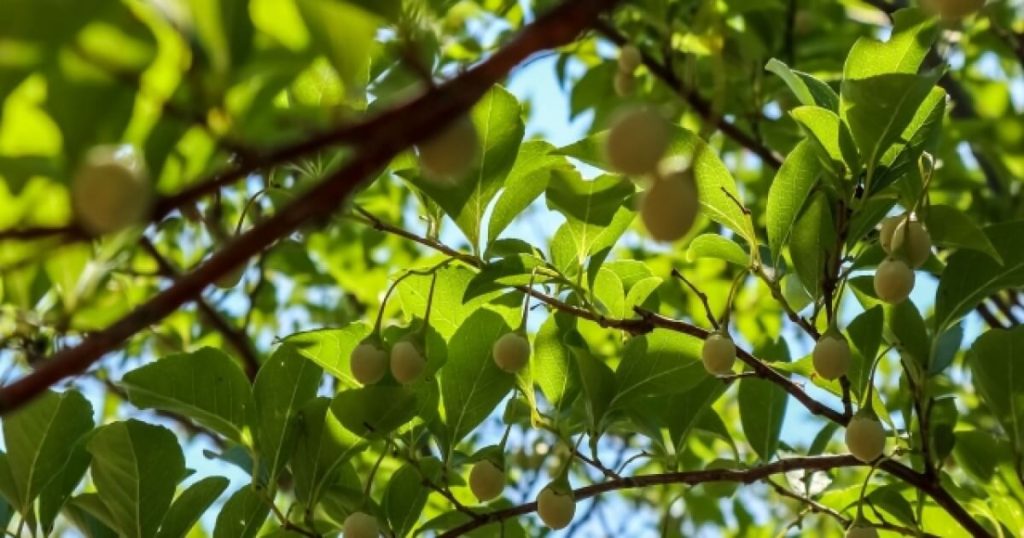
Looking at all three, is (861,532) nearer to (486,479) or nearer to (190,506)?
(486,479)

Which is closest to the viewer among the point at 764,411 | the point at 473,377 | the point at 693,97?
the point at 473,377

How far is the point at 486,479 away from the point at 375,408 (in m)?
0.17

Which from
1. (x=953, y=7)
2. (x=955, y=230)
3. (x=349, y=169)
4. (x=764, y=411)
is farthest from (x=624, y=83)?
(x=349, y=169)

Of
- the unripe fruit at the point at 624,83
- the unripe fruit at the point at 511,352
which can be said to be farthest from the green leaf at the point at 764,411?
the unripe fruit at the point at 624,83

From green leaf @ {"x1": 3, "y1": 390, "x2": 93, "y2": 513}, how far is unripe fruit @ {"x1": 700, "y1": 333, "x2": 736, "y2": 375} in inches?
30.9

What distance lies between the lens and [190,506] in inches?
64.2

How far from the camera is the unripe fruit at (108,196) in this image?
0.68m

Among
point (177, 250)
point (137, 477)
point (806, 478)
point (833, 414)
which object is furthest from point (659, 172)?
point (177, 250)

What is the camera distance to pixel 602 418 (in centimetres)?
162

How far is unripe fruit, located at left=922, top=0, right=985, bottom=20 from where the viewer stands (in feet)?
3.34

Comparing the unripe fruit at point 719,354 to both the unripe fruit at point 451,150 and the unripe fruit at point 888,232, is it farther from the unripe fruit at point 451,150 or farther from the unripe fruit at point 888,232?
the unripe fruit at point 451,150

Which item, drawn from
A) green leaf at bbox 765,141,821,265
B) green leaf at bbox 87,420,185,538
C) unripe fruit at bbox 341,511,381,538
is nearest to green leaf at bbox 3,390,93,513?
green leaf at bbox 87,420,185,538

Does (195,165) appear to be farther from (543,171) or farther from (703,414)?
(703,414)

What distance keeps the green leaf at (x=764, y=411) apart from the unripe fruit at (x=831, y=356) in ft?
1.24
